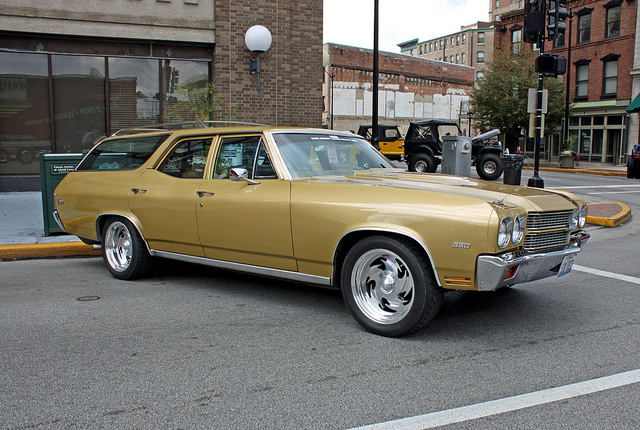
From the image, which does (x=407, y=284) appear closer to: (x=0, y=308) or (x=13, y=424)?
(x=13, y=424)

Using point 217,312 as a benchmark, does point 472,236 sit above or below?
above

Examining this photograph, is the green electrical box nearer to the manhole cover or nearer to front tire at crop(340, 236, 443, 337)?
the manhole cover

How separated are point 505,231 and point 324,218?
1.32 metres

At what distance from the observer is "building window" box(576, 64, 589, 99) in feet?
115

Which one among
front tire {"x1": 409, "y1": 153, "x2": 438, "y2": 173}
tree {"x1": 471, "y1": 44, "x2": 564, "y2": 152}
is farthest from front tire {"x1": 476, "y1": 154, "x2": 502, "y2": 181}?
tree {"x1": 471, "y1": 44, "x2": 564, "y2": 152}

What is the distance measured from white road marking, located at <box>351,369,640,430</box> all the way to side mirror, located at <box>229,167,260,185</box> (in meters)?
2.47

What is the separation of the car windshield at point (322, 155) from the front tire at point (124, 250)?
1931mm

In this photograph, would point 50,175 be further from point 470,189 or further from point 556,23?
point 556,23

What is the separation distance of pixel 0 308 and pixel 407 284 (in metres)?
3.47

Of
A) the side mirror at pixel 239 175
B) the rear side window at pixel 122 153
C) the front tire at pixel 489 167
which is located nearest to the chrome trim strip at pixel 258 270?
the side mirror at pixel 239 175

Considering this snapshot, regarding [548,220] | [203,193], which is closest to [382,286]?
[548,220]

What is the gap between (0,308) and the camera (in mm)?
4832

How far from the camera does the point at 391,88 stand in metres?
56.1

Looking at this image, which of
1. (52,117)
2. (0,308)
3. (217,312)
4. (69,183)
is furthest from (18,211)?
(217,312)
